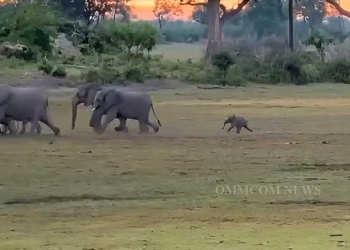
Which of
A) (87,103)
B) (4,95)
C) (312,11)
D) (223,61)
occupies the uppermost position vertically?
(312,11)

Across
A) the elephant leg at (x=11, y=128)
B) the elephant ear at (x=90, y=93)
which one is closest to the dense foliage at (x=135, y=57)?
the elephant ear at (x=90, y=93)

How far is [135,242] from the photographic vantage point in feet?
24.1

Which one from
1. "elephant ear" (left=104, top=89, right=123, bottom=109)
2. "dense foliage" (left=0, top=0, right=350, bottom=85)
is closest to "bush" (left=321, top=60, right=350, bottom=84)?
"dense foliage" (left=0, top=0, right=350, bottom=85)

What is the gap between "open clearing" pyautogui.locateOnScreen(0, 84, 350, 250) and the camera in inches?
300

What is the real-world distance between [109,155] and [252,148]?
6.97 ft

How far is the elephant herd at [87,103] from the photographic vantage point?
15.3m

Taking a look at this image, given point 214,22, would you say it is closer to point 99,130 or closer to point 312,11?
point 99,130

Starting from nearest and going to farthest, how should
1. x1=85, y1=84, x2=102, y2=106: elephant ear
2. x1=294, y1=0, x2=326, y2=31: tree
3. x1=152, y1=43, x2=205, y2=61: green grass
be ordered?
x1=85, y1=84, x2=102, y2=106: elephant ear
x1=152, y1=43, x2=205, y2=61: green grass
x1=294, y1=0, x2=326, y2=31: tree

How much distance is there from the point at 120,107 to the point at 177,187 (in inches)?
242

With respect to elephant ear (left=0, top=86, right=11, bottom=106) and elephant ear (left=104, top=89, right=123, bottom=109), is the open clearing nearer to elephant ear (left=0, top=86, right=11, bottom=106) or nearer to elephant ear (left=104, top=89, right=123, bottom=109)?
elephant ear (left=104, top=89, right=123, bottom=109)

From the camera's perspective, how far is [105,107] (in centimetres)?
1612

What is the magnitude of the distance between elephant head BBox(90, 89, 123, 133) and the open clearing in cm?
20

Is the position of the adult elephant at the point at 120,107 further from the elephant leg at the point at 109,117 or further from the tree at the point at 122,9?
the tree at the point at 122,9

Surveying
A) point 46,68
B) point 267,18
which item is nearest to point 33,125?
point 46,68
